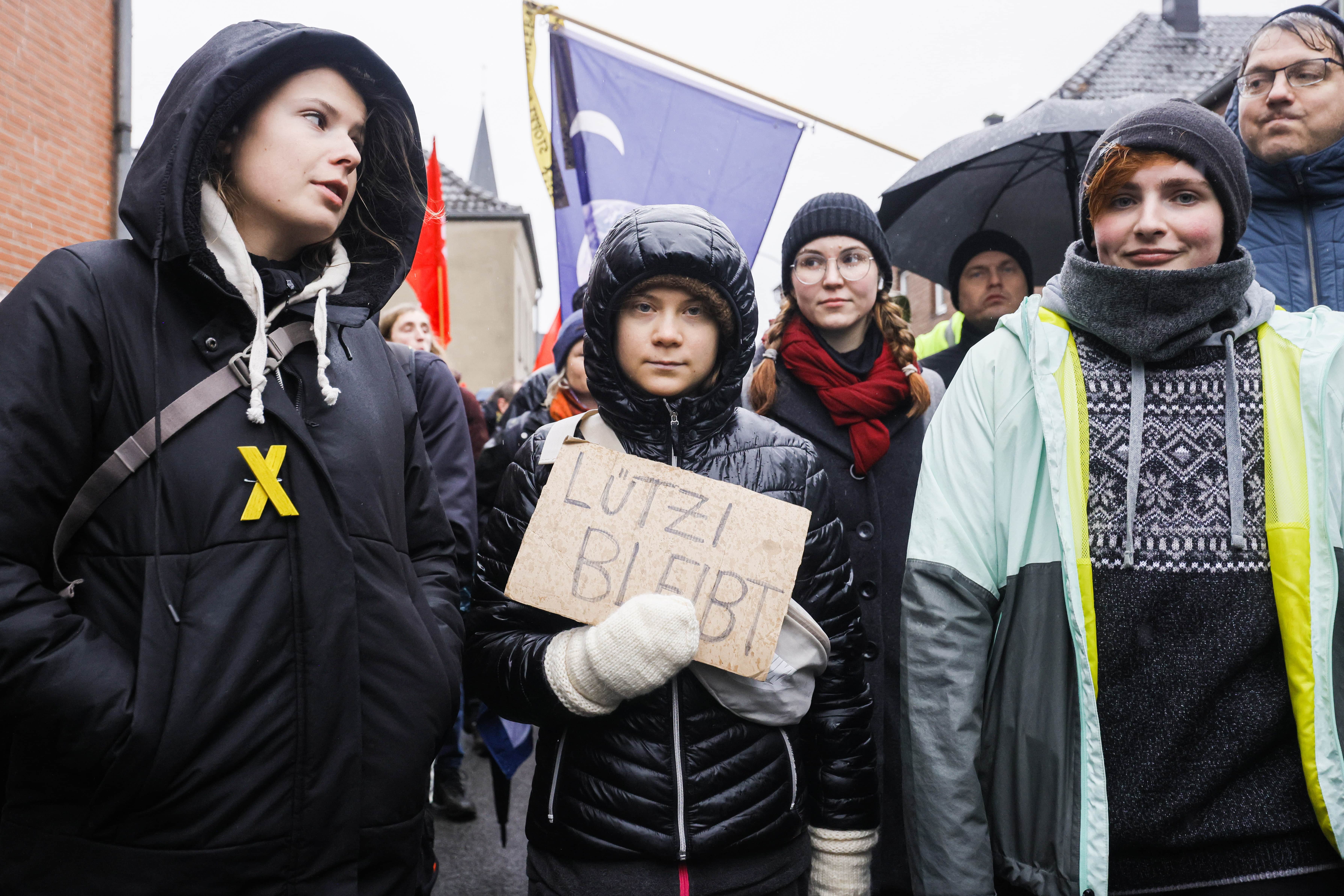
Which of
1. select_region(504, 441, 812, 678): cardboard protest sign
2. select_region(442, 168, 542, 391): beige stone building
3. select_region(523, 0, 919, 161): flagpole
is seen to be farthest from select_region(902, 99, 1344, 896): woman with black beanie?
select_region(442, 168, 542, 391): beige stone building

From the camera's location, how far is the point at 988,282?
3818 mm

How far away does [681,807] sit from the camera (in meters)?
1.69

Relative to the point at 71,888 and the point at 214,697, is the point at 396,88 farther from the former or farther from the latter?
the point at 71,888

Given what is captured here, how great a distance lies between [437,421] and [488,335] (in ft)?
89.9

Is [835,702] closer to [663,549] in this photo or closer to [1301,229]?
[663,549]

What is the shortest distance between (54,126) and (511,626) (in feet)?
29.6

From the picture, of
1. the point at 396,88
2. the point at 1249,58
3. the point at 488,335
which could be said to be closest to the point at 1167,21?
the point at 488,335

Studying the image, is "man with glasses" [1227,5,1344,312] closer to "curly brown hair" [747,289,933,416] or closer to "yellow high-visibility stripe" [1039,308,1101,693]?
"curly brown hair" [747,289,933,416]

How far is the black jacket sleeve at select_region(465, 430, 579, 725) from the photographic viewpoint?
5.61 ft

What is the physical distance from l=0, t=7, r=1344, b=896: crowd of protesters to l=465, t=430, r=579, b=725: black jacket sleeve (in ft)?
0.04

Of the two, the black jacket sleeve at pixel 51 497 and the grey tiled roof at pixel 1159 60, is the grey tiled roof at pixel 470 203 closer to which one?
the grey tiled roof at pixel 1159 60

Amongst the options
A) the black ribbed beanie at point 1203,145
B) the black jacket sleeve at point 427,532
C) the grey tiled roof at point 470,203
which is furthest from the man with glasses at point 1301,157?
the grey tiled roof at point 470,203

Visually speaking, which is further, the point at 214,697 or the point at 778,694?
the point at 778,694

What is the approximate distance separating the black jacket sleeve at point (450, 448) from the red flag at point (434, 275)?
2448 mm
